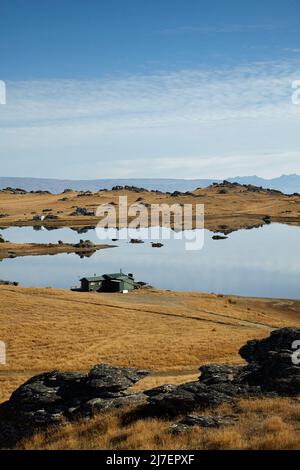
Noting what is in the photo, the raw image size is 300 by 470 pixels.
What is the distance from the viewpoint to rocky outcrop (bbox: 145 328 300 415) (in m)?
22.9

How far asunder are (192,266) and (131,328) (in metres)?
60.3

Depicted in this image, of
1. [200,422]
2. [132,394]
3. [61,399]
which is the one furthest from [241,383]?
[61,399]

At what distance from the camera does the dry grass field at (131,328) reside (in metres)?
45.8

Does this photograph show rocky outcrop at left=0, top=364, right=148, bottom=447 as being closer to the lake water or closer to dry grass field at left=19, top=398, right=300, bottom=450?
dry grass field at left=19, top=398, right=300, bottom=450

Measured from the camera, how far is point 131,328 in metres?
59.6

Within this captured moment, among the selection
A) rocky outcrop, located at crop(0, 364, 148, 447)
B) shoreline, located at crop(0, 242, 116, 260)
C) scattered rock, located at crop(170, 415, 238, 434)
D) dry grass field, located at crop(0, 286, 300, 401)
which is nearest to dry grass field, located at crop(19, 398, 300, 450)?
scattered rock, located at crop(170, 415, 238, 434)

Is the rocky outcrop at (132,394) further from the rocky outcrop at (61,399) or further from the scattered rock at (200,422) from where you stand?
the scattered rock at (200,422)

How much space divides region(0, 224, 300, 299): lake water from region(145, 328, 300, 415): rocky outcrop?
6142 cm

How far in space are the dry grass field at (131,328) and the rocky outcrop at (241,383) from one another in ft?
35.1

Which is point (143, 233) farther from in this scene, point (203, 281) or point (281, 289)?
point (281, 289)

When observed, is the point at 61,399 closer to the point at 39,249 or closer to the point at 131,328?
the point at 131,328

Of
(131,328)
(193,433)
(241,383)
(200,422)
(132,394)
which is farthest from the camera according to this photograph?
(131,328)
